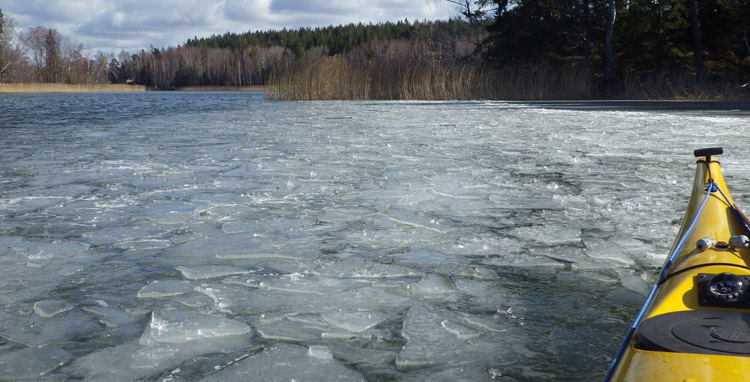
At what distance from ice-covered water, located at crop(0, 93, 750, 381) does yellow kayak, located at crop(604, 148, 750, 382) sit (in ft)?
0.96

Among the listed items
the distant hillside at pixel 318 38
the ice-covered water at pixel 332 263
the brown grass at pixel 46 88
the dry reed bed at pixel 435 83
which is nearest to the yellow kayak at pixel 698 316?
the ice-covered water at pixel 332 263

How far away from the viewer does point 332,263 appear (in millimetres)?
2291

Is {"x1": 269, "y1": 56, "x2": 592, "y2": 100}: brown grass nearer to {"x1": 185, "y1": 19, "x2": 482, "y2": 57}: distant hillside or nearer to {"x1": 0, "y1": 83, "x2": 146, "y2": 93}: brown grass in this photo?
{"x1": 0, "y1": 83, "x2": 146, "y2": 93}: brown grass

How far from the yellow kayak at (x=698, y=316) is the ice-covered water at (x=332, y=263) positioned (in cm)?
29

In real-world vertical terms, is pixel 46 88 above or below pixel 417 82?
below

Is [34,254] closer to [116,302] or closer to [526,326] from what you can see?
[116,302]

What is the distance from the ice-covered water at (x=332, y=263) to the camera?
152cm

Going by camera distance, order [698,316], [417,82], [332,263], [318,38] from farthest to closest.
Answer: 1. [318,38]
2. [417,82]
3. [332,263]
4. [698,316]

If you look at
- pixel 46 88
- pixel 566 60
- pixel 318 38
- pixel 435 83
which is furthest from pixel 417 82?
pixel 318 38

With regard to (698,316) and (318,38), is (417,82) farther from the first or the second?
(318,38)

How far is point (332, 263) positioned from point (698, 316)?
1.40 meters

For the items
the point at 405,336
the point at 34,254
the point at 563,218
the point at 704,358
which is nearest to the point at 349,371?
the point at 405,336

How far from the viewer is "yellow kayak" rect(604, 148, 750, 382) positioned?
0.96 metres

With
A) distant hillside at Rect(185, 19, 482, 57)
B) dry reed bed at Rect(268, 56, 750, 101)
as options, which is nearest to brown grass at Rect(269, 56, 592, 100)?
dry reed bed at Rect(268, 56, 750, 101)
